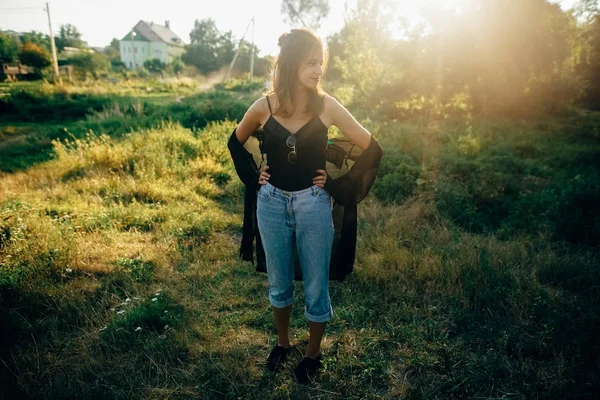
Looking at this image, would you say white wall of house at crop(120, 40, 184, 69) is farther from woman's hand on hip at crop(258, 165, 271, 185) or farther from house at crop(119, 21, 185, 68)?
woman's hand on hip at crop(258, 165, 271, 185)

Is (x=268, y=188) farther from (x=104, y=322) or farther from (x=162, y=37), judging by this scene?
(x=162, y=37)

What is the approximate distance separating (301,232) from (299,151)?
51 centimetres

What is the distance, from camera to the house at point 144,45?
2534 inches

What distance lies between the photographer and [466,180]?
654 cm

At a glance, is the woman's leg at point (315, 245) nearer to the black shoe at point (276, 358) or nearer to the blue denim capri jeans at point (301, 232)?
the blue denim capri jeans at point (301, 232)

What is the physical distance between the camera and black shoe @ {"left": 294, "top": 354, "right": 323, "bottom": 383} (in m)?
2.51

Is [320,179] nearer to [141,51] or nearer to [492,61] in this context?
[492,61]

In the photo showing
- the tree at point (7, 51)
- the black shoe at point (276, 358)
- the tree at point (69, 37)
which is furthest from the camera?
the tree at point (69, 37)

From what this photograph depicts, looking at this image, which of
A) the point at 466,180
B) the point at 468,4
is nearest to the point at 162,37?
the point at 468,4

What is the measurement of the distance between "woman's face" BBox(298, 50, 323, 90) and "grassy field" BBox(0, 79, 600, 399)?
6.82 ft

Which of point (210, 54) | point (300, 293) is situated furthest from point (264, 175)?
point (210, 54)

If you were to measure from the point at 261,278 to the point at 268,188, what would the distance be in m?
2.02

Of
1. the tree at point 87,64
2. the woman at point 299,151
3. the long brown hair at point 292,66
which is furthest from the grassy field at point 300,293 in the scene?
the tree at point 87,64

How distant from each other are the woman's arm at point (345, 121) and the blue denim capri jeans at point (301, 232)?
399 millimetres
